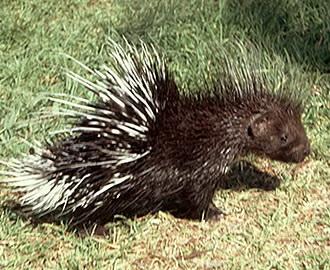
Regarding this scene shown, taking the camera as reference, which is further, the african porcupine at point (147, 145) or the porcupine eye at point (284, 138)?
the porcupine eye at point (284, 138)

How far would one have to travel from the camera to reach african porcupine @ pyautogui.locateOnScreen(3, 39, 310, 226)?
12.8 ft

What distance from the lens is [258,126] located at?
411 centimetres

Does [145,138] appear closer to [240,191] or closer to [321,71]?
[240,191]

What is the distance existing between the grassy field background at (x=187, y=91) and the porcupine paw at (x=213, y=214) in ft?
0.10

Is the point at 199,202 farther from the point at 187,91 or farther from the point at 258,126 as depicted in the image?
the point at 187,91

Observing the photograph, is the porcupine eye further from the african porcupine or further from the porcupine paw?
the porcupine paw

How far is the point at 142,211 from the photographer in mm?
4184

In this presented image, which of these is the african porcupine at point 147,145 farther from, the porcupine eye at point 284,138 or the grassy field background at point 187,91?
the grassy field background at point 187,91

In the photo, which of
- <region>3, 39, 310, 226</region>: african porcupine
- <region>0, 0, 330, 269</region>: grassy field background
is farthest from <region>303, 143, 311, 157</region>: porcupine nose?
<region>0, 0, 330, 269</region>: grassy field background

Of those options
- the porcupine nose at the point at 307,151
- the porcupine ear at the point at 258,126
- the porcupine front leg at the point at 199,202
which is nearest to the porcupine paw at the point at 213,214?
the porcupine front leg at the point at 199,202

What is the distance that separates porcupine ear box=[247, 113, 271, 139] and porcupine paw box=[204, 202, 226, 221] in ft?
1.18

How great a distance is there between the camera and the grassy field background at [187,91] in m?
3.91

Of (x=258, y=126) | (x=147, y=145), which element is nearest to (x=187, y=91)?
(x=258, y=126)

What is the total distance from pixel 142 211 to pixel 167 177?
0.26m
